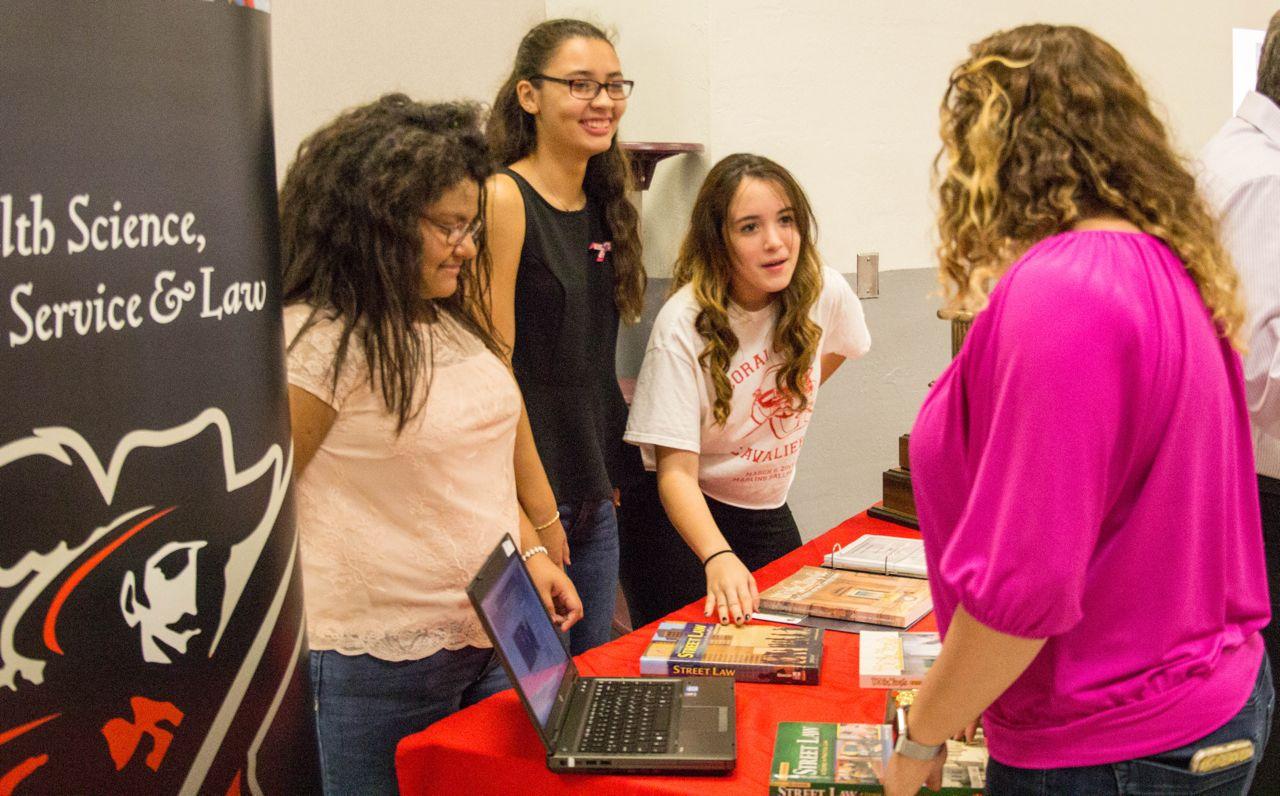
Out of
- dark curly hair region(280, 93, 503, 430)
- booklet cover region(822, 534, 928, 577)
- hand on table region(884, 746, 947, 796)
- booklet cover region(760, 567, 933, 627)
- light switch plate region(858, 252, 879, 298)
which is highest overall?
dark curly hair region(280, 93, 503, 430)

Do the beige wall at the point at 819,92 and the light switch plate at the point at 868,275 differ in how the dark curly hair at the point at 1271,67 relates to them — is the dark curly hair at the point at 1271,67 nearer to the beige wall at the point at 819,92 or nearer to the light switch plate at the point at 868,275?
the beige wall at the point at 819,92

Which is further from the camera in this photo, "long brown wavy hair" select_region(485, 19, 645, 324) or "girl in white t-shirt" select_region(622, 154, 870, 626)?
"long brown wavy hair" select_region(485, 19, 645, 324)

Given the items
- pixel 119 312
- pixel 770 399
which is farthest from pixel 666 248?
pixel 119 312

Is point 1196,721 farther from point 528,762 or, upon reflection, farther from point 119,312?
point 119,312

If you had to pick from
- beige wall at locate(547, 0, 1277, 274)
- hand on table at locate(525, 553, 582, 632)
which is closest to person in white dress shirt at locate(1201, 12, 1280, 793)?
hand on table at locate(525, 553, 582, 632)

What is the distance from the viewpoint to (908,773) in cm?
123

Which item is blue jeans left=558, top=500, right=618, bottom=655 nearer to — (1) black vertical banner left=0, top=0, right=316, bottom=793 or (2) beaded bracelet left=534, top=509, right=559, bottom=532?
(2) beaded bracelet left=534, top=509, right=559, bottom=532

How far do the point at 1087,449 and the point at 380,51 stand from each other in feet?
8.28

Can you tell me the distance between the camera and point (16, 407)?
2.70 feet

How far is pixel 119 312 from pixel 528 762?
2.67 feet

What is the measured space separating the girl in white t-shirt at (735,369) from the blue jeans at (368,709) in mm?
726

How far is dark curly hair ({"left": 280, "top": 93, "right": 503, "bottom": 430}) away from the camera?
61.2 inches

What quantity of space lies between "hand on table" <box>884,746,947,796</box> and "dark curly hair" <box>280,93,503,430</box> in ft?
2.45

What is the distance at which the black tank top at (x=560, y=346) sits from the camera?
7.72 ft
